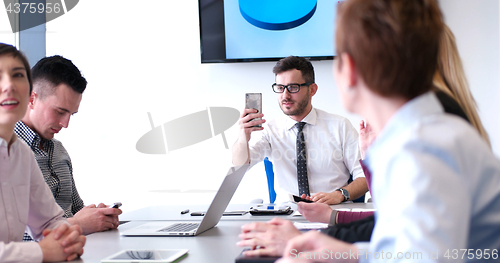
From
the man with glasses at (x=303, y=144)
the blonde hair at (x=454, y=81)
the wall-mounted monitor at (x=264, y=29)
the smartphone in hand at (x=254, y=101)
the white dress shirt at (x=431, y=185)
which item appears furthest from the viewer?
the wall-mounted monitor at (x=264, y=29)

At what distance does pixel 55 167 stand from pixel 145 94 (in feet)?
5.02

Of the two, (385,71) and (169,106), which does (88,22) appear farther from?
(385,71)

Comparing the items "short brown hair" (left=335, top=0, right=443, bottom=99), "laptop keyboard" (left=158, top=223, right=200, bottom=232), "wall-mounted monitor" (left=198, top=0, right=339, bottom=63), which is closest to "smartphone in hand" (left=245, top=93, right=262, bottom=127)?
"laptop keyboard" (left=158, top=223, right=200, bottom=232)

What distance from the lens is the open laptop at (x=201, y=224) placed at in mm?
1534

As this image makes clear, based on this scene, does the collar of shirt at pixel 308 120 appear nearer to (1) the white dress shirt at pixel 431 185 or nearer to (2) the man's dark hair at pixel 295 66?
(2) the man's dark hair at pixel 295 66

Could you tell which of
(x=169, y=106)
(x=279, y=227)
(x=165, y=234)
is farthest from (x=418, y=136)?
(x=169, y=106)

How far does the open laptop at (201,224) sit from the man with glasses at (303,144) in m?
1.07

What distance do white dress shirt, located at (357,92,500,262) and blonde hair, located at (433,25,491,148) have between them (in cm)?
28

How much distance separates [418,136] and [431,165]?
0.05 metres

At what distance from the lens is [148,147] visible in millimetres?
3613

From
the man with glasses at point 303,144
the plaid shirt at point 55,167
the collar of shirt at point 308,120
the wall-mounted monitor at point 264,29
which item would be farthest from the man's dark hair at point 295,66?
the plaid shirt at point 55,167

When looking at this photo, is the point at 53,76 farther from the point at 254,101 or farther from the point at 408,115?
the point at 408,115

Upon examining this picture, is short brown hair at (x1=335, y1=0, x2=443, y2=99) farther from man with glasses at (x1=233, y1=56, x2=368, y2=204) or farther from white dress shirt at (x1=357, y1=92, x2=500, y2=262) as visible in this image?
man with glasses at (x1=233, y1=56, x2=368, y2=204)

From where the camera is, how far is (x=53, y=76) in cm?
212
